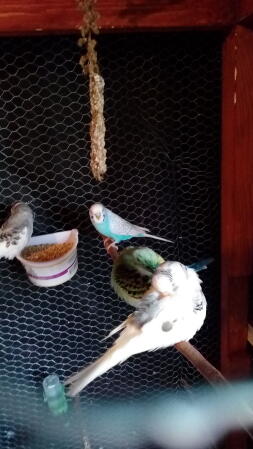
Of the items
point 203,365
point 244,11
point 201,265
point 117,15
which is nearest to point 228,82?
point 244,11

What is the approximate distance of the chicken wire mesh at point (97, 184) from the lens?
0.90 metres

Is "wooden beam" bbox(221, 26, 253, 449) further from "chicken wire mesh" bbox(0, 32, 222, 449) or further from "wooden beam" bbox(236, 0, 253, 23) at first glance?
"chicken wire mesh" bbox(0, 32, 222, 449)

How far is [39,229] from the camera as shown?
1.07 metres

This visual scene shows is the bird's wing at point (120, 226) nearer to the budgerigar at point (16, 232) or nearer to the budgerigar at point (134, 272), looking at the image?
the budgerigar at point (134, 272)

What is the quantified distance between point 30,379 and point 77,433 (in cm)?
22

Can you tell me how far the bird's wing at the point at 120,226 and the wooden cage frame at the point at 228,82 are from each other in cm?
21

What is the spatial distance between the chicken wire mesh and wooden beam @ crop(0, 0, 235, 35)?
0.52 ft

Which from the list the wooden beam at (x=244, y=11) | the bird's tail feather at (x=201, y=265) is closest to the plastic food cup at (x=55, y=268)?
the bird's tail feather at (x=201, y=265)

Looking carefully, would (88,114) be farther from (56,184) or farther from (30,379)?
(30,379)

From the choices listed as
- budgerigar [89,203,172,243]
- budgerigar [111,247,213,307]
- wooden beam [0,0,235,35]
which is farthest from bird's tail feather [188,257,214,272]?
wooden beam [0,0,235,35]

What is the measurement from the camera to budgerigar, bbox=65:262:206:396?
68cm

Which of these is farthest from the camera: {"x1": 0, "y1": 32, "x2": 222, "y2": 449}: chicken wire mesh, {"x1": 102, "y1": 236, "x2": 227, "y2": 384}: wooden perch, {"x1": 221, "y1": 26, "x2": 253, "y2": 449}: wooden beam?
{"x1": 0, "y1": 32, "x2": 222, "y2": 449}: chicken wire mesh

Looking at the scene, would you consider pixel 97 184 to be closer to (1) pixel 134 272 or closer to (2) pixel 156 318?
(1) pixel 134 272

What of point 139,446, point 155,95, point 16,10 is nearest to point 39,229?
point 155,95
